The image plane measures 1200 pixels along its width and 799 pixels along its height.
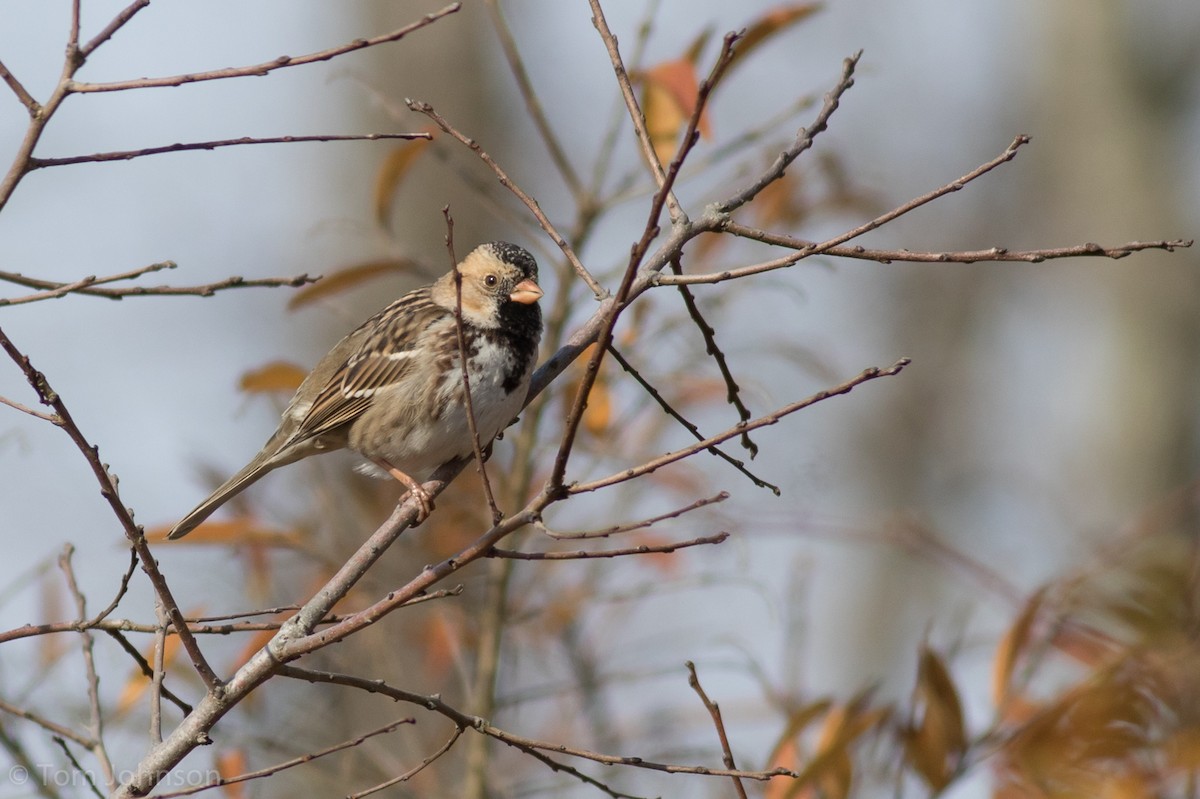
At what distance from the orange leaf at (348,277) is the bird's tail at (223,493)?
1.86ft

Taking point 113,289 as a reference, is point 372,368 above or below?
above

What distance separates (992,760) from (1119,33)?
917 cm

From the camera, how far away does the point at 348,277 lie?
444cm

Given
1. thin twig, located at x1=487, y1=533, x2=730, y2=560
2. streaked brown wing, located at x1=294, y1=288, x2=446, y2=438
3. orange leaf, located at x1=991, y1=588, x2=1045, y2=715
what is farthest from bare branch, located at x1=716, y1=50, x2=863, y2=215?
streaked brown wing, located at x1=294, y1=288, x2=446, y2=438

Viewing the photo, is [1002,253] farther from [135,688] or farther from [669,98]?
[135,688]

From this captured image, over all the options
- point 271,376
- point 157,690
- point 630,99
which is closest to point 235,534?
point 271,376

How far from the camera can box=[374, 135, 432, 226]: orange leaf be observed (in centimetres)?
437

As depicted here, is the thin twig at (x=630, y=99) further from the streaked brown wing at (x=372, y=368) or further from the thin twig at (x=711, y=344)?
the streaked brown wing at (x=372, y=368)

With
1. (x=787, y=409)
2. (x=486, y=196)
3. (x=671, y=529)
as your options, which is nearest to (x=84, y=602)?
(x=787, y=409)

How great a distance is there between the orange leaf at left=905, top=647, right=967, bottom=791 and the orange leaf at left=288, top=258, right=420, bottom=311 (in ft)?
7.43

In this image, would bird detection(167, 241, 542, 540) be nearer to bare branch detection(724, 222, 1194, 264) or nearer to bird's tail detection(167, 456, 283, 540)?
bird's tail detection(167, 456, 283, 540)

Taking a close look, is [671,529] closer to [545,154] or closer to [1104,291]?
[545,154]

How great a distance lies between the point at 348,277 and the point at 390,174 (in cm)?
39

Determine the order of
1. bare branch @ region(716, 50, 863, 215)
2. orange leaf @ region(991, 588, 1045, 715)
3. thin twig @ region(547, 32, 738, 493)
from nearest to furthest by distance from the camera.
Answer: thin twig @ region(547, 32, 738, 493)
bare branch @ region(716, 50, 863, 215)
orange leaf @ region(991, 588, 1045, 715)
